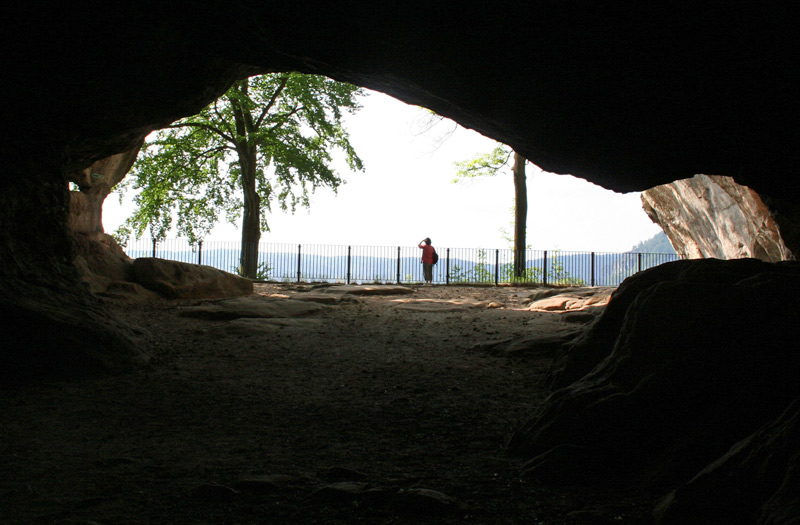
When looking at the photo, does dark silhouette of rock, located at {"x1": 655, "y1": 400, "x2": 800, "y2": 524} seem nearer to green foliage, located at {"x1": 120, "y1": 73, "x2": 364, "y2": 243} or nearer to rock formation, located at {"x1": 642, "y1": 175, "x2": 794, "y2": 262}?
rock formation, located at {"x1": 642, "y1": 175, "x2": 794, "y2": 262}

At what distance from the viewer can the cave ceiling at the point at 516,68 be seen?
384 centimetres

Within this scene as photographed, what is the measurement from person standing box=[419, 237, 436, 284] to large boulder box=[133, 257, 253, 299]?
Result: 997 cm

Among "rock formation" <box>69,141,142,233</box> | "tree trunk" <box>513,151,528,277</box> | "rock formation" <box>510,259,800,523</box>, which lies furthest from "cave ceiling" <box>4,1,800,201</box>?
"tree trunk" <box>513,151,528,277</box>

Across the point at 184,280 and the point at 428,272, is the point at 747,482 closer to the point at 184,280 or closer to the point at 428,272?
the point at 184,280

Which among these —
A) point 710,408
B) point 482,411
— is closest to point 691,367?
point 710,408

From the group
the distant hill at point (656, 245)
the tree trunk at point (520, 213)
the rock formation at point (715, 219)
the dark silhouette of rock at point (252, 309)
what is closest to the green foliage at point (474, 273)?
the tree trunk at point (520, 213)

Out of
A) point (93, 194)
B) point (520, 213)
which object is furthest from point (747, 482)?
point (520, 213)

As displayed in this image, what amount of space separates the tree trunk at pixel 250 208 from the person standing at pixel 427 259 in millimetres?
7487

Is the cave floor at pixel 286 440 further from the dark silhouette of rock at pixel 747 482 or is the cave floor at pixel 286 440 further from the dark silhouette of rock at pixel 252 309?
the dark silhouette of rock at pixel 252 309

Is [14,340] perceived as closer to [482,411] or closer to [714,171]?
[482,411]

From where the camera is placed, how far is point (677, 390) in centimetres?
328

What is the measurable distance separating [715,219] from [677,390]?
13.1 metres

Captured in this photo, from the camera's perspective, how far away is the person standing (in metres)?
22.2

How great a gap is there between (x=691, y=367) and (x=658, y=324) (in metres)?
0.42
